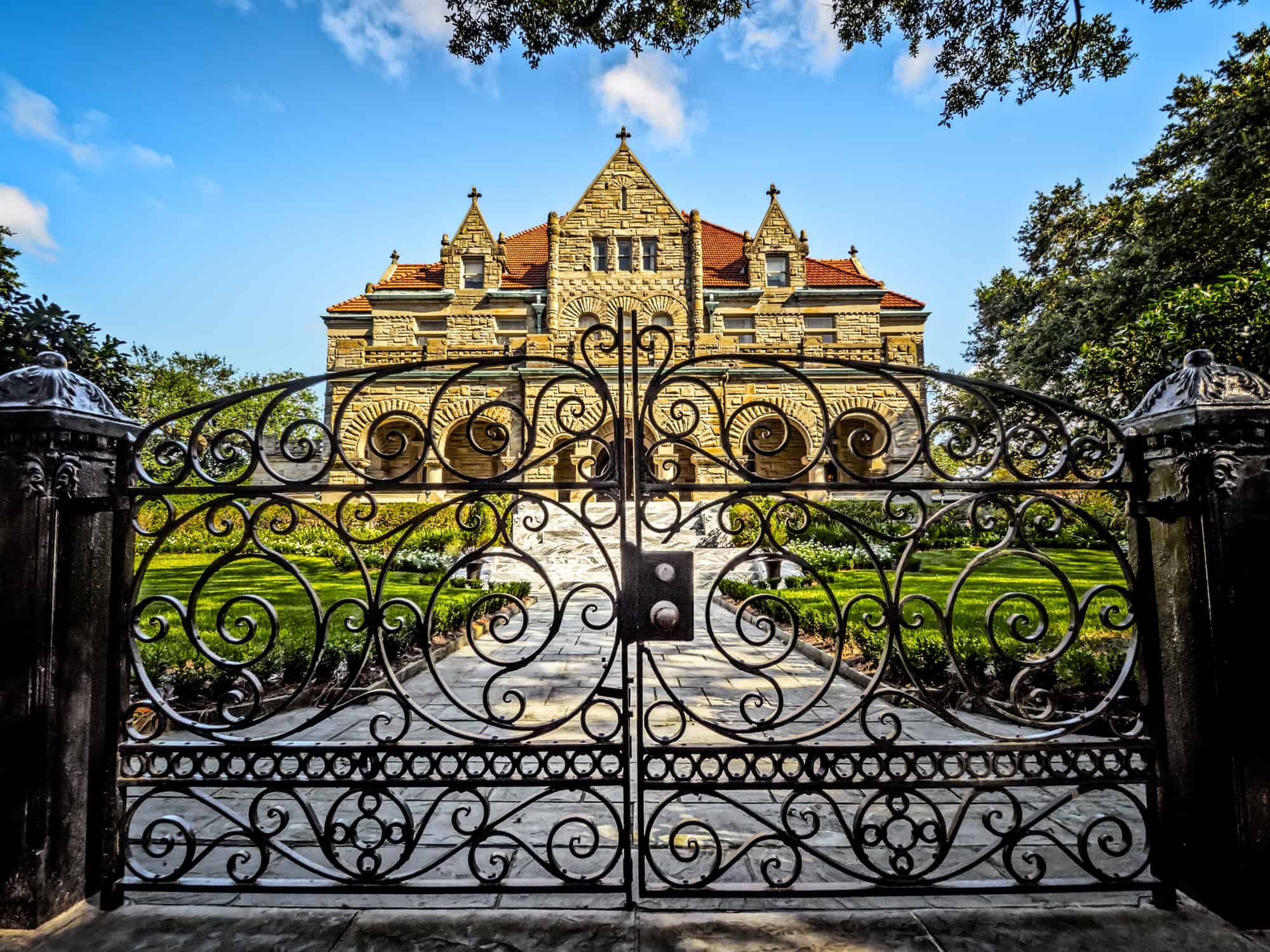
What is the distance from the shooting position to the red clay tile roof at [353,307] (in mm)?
28719

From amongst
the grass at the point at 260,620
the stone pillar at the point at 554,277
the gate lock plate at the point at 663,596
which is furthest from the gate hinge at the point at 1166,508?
the stone pillar at the point at 554,277

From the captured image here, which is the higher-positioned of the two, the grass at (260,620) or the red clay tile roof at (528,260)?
the red clay tile roof at (528,260)

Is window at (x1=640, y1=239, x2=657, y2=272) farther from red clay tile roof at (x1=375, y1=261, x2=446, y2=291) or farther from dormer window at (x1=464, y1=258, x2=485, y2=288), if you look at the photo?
red clay tile roof at (x1=375, y1=261, x2=446, y2=291)

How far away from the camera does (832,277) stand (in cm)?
2891

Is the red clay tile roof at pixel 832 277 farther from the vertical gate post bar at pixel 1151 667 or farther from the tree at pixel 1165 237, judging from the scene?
the vertical gate post bar at pixel 1151 667

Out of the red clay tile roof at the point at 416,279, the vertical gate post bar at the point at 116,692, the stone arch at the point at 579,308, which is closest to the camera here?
the vertical gate post bar at the point at 116,692

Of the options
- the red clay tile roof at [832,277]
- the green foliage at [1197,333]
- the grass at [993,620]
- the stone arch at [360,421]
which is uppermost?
the red clay tile roof at [832,277]

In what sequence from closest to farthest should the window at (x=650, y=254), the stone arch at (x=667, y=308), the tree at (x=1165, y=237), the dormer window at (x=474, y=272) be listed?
the tree at (x=1165, y=237) < the stone arch at (x=667, y=308) < the window at (x=650, y=254) < the dormer window at (x=474, y=272)

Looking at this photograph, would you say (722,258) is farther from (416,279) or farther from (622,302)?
(416,279)

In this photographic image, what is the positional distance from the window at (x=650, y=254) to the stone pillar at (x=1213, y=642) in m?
25.9

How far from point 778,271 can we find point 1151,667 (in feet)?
93.9

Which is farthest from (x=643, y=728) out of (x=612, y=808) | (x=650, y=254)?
A: (x=650, y=254)

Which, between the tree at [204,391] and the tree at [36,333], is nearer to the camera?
the tree at [36,333]

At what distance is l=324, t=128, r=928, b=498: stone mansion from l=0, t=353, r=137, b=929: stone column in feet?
66.2
